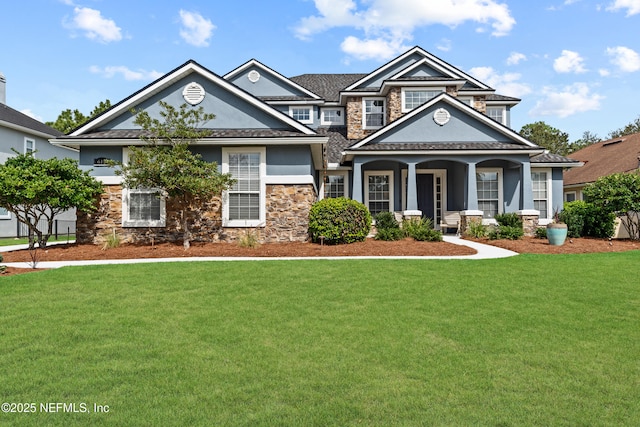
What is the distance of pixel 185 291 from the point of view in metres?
6.97

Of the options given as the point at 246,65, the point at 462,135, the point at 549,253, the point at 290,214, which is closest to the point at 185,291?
the point at 290,214

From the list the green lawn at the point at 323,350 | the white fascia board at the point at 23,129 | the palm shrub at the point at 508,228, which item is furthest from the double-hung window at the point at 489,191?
the white fascia board at the point at 23,129

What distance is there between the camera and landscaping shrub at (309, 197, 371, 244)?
43.2 feet

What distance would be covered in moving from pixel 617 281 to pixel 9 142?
1095 inches

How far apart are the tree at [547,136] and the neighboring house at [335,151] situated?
3112cm

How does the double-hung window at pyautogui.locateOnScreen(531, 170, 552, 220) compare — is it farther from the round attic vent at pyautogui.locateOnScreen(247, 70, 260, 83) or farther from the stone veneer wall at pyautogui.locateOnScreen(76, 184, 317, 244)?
the round attic vent at pyautogui.locateOnScreen(247, 70, 260, 83)

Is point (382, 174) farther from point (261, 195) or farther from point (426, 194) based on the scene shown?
point (261, 195)

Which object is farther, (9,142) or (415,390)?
(9,142)

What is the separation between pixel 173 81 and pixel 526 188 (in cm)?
1459

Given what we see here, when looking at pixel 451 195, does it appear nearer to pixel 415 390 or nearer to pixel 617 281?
pixel 617 281

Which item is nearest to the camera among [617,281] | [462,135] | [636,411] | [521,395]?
[636,411]

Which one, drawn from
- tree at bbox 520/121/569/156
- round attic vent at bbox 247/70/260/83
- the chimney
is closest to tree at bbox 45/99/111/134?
the chimney

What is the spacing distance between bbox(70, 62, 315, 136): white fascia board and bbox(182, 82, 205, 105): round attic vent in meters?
0.45

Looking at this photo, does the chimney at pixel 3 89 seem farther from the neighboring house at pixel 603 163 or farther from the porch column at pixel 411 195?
the neighboring house at pixel 603 163
